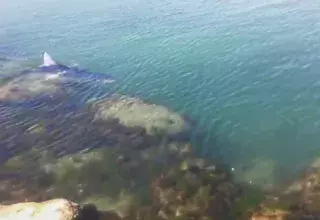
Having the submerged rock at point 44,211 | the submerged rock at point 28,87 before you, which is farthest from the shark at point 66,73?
the submerged rock at point 44,211

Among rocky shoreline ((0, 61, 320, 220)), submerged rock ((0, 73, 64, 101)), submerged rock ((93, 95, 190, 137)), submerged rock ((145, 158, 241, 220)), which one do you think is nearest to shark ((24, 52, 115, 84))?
submerged rock ((0, 73, 64, 101))

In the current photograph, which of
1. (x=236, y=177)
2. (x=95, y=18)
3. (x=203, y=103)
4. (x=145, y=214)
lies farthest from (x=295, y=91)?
(x=95, y=18)

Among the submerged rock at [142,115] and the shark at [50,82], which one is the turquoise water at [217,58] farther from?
the shark at [50,82]

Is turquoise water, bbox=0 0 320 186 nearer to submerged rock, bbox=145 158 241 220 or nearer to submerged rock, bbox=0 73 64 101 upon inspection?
submerged rock, bbox=145 158 241 220

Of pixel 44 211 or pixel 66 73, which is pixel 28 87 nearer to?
pixel 66 73

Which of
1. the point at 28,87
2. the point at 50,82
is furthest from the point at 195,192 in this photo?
the point at 28,87

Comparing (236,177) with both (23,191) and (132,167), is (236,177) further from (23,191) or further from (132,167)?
(23,191)
